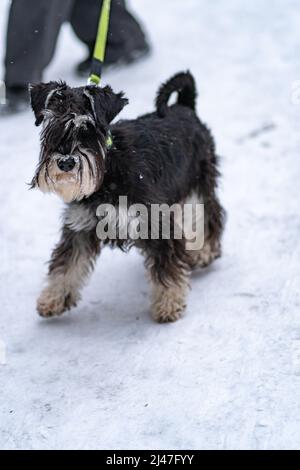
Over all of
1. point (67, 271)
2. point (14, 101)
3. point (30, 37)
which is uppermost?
point (30, 37)

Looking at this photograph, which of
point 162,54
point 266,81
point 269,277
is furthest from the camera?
point 162,54

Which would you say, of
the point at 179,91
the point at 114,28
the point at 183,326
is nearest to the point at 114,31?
the point at 114,28

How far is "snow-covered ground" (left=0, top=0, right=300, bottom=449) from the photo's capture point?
10.8ft

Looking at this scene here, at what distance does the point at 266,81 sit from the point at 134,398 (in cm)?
468

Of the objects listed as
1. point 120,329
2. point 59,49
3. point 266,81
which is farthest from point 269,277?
point 59,49

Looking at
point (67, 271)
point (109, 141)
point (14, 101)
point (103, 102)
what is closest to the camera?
point (103, 102)

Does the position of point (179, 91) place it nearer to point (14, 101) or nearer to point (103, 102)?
point (103, 102)

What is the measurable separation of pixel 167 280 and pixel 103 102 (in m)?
1.17

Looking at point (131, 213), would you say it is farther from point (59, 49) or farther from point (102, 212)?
point (59, 49)

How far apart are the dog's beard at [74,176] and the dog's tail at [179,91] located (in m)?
0.97

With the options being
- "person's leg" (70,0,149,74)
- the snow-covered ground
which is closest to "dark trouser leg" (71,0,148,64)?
"person's leg" (70,0,149,74)

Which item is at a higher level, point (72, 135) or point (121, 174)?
point (72, 135)

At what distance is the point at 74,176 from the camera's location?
3.61 m
